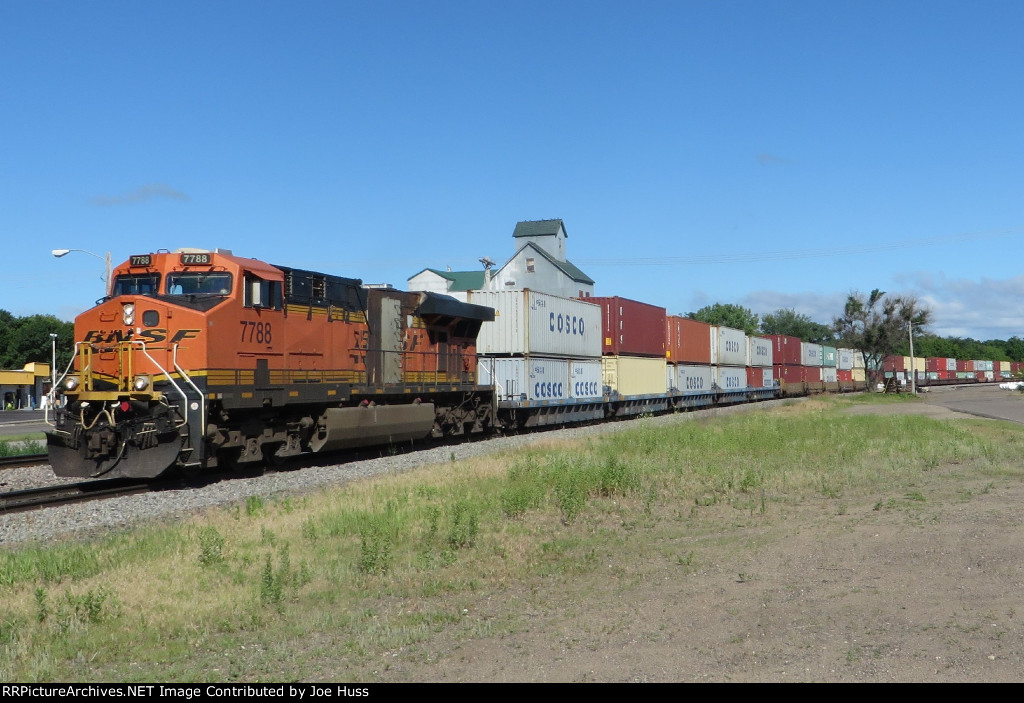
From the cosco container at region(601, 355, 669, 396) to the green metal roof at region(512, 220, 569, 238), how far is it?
50560 millimetres

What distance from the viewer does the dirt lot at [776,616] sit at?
5531 millimetres

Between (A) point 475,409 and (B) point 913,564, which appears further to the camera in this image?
(A) point 475,409

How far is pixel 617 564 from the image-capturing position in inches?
348

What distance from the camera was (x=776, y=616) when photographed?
667cm

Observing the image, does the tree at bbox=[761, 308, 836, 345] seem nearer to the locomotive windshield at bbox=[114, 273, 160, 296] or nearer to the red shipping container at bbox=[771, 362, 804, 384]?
the red shipping container at bbox=[771, 362, 804, 384]

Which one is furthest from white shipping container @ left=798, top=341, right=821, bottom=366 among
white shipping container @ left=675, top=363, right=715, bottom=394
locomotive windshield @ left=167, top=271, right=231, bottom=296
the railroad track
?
the railroad track

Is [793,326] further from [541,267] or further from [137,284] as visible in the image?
[137,284]

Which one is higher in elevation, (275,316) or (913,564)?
(275,316)

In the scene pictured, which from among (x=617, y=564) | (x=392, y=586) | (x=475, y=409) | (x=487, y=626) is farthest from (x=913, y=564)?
(x=475, y=409)

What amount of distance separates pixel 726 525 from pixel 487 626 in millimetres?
4934

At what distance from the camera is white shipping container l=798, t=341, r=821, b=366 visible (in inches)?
2459

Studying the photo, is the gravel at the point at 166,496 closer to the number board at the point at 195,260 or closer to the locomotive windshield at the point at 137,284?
the locomotive windshield at the point at 137,284
